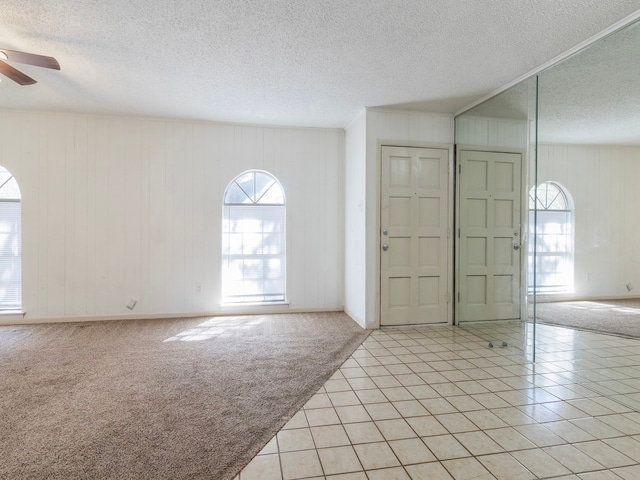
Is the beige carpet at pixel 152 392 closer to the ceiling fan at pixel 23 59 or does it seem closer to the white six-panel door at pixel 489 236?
the white six-panel door at pixel 489 236

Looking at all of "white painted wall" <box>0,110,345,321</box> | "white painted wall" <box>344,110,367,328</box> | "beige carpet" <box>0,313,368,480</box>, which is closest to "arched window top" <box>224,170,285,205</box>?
"white painted wall" <box>0,110,345,321</box>

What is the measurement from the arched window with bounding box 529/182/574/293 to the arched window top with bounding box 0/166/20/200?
6.00 meters

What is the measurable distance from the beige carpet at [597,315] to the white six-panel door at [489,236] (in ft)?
1.50

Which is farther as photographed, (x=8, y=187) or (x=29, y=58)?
(x=8, y=187)

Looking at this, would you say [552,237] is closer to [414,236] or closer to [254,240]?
[414,236]

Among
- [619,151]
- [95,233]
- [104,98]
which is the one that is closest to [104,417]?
[95,233]

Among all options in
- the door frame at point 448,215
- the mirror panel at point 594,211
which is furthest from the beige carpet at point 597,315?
the door frame at point 448,215

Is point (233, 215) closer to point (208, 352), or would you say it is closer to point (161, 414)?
point (208, 352)

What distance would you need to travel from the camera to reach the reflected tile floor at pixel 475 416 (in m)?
1.86

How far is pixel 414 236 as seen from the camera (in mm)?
4508

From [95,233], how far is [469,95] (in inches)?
195

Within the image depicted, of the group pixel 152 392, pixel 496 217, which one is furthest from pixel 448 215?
pixel 152 392

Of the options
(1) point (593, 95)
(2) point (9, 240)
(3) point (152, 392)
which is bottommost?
(3) point (152, 392)

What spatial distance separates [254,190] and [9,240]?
318 centimetres
